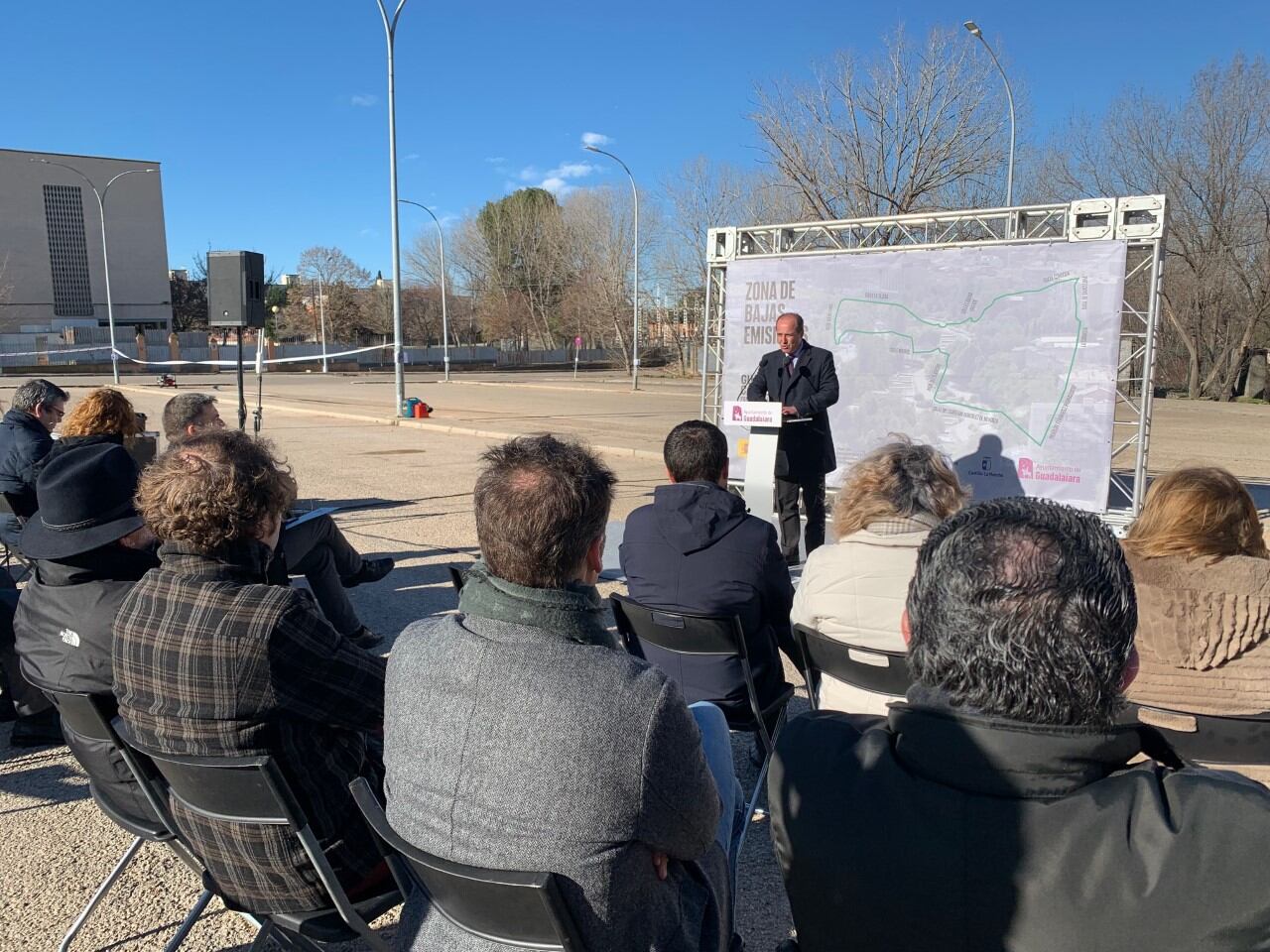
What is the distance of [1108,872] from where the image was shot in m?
1.20

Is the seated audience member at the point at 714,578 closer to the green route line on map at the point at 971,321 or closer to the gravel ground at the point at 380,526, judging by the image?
the gravel ground at the point at 380,526

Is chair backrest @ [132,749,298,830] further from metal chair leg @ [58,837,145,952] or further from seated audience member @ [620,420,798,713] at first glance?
seated audience member @ [620,420,798,713]

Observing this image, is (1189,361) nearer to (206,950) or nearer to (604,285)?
(604,285)

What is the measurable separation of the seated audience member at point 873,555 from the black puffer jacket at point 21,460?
4.78 m

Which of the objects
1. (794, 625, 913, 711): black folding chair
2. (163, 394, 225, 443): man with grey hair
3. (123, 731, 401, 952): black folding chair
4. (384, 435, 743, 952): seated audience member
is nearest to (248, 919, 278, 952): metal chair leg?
(123, 731, 401, 952): black folding chair

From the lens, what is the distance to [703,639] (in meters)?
3.17

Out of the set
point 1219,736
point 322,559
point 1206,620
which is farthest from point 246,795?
point 322,559

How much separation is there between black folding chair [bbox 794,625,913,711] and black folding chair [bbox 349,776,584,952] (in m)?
1.41

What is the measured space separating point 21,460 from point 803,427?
5283 millimetres

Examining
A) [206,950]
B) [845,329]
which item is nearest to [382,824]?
[206,950]

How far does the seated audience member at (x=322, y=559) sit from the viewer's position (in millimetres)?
4836

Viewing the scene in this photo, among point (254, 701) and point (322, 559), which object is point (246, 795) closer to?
point (254, 701)

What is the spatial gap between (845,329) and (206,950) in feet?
27.2

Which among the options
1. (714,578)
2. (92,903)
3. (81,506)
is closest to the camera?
(92,903)
